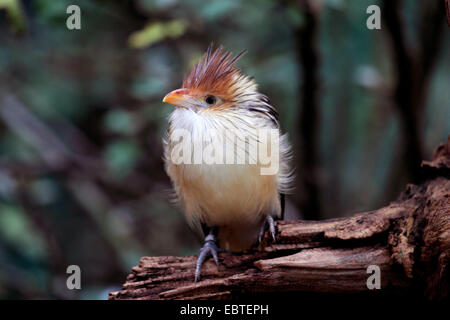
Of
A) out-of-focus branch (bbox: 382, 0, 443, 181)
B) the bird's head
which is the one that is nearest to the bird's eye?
the bird's head

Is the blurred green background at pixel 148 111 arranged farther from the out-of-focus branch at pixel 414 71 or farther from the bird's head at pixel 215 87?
the bird's head at pixel 215 87

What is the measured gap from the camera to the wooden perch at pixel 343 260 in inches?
76.7

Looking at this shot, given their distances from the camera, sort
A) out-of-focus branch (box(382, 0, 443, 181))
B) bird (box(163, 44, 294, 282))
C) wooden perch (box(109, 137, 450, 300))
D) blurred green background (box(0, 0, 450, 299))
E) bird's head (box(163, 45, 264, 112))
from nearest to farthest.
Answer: wooden perch (box(109, 137, 450, 300)), bird (box(163, 44, 294, 282)), bird's head (box(163, 45, 264, 112)), out-of-focus branch (box(382, 0, 443, 181)), blurred green background (box(0, 0, 450, 299))

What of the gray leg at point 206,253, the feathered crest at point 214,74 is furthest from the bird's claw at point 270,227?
the feathered crest at point 214,74

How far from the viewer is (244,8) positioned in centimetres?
409

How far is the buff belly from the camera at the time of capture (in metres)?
2.49

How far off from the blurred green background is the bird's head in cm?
99

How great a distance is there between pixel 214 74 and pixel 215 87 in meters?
0.08

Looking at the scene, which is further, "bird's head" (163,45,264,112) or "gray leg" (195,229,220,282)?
"bird's head" (163,45,264,112)

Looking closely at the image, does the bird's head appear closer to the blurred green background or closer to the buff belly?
the buff belly

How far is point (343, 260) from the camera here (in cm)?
209

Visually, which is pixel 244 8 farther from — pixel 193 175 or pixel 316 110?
pixel 193 175

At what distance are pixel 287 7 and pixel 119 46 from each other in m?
2.40
